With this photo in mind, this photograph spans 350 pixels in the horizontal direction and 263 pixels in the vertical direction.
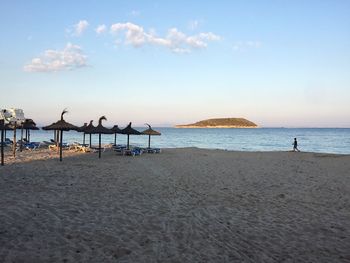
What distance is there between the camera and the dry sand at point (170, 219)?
Result: 17.7 ft

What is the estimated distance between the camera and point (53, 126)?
1912cm

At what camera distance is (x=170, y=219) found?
7.29 m

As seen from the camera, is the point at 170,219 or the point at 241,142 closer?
the point at 170,219

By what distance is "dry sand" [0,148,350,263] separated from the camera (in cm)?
539

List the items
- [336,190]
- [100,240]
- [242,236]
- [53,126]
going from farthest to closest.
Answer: [53,126]
[336,190]
[242,236]
[100,240]

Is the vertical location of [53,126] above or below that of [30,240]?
above

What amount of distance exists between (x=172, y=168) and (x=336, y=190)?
292 inches

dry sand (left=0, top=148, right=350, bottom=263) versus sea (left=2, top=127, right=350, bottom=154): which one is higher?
dry sand (left=0, top=148, right=350, bottom=263)

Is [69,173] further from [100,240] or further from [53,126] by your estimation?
[100,240]

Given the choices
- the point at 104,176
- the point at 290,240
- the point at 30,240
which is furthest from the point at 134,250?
the point at 104,176

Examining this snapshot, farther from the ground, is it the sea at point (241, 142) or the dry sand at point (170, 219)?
the dry sand at point (170, 219)

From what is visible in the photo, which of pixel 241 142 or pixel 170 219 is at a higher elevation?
pixel 170 219

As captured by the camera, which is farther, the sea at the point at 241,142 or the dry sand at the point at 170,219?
the sea at the point at 241,142

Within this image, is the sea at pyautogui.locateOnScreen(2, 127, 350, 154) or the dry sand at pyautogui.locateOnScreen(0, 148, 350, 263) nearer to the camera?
the dry sand at pyautogui.locateOnScreen(0, 148, 350, 263)
